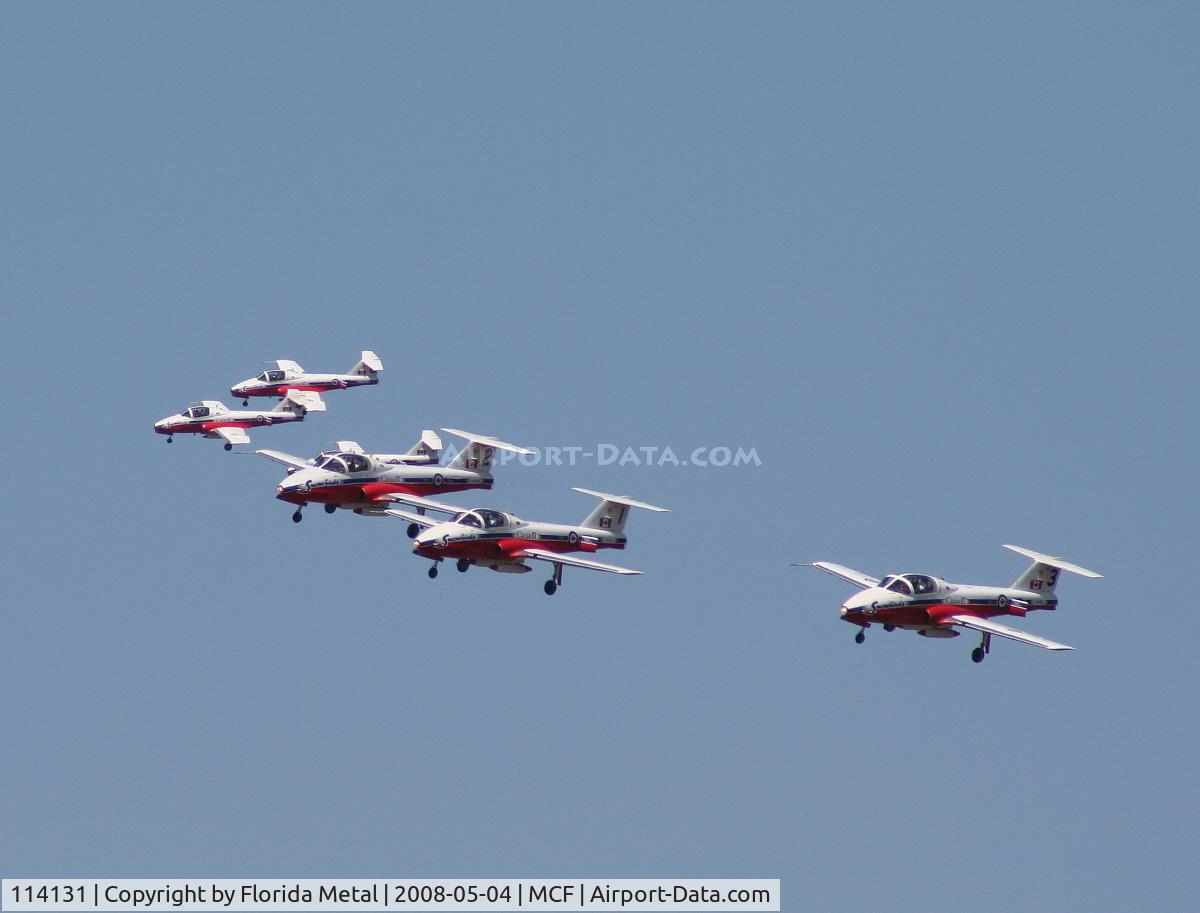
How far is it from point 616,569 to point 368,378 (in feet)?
145

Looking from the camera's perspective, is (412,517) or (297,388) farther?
(297,388)

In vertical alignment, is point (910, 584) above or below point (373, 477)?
below

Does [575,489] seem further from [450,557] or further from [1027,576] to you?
[1027,576]

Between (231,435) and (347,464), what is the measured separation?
20.2 m

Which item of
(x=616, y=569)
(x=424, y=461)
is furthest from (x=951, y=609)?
(x=424, y=461)

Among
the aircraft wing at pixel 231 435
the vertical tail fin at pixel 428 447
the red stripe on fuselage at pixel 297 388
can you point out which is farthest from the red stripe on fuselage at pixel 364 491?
the red stripe on fuselage at pixel 297 388

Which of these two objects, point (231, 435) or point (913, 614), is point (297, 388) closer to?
point (231, 435)

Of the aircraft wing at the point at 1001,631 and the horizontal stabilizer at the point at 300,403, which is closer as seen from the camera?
the aircraft wing at the point at 1001,631

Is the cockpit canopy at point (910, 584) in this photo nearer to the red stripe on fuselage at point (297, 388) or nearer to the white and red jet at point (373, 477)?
the white and red jet at point (373, 477)

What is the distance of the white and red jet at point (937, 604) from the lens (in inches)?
5012

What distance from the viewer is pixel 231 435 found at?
159 m

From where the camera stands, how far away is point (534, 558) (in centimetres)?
13275

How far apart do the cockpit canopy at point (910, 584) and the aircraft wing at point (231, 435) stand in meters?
45.7

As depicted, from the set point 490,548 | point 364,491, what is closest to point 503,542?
point 490,548
